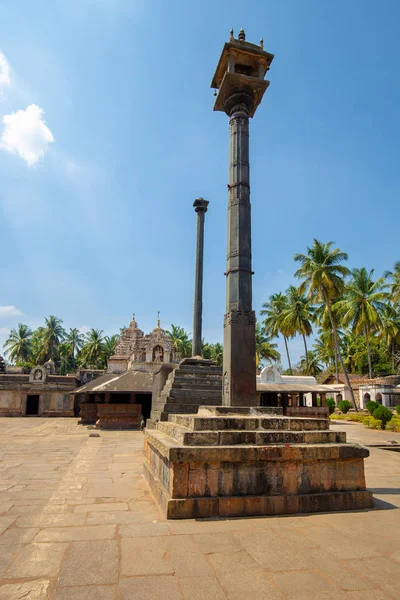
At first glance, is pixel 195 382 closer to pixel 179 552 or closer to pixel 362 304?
pixel 179 552

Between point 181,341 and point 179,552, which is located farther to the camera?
point 181,341

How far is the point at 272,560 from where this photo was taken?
311 centimetres

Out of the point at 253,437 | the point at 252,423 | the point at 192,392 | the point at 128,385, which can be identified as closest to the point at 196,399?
the point at 192,392

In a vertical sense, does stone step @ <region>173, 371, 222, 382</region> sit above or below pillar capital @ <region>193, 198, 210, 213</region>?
below

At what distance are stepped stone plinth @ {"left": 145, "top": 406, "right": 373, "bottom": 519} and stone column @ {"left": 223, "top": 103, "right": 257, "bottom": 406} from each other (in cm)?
109

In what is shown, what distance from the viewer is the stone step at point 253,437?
4520 millimetres

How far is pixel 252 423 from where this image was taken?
16.4ft

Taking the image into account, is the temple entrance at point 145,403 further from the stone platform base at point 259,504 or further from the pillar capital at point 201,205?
the stone platform base at point 259,504

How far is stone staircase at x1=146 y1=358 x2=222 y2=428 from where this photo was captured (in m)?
10.9

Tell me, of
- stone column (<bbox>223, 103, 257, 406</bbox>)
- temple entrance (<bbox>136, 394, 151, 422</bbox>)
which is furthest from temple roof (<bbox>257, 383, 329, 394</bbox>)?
stone column (<bbox>223, 103, 257, 406</bbox>)

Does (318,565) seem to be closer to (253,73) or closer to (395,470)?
(395,470)

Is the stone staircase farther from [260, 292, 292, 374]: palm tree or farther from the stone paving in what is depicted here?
[260, 292, 292, 374]: palm tree

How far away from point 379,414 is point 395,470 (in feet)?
46.4

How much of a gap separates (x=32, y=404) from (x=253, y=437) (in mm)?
30570
